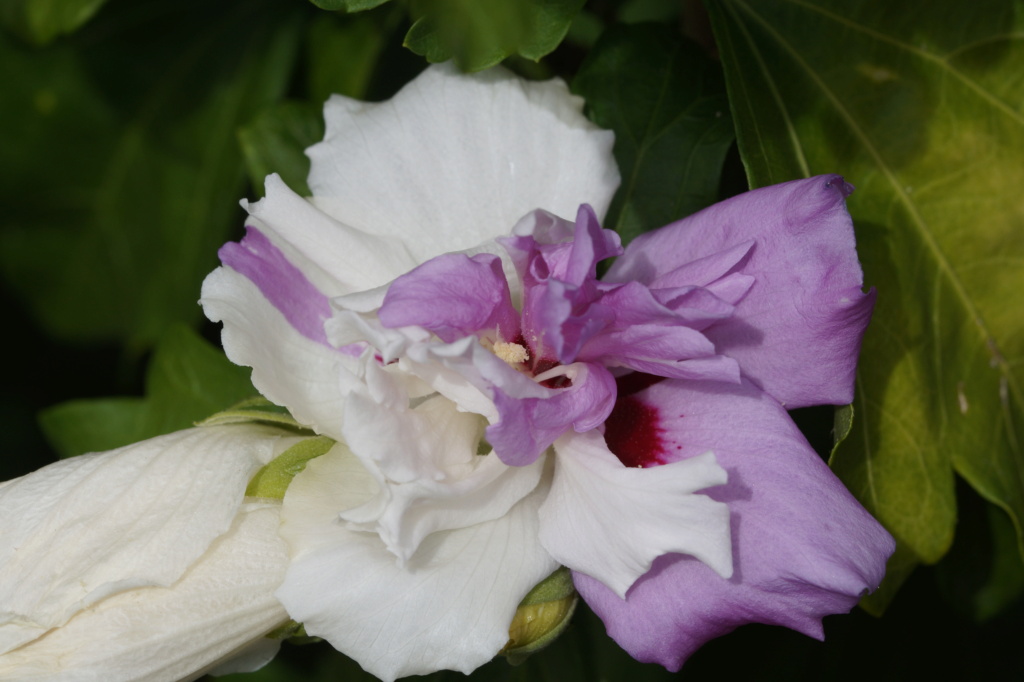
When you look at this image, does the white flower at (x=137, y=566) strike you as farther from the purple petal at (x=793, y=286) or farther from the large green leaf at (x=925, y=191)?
the large green leaf at (x=925, y=191)

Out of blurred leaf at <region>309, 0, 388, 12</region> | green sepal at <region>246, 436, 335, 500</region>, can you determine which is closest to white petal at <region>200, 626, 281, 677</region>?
green sepal at <region>246, 436, 335, 500</region>

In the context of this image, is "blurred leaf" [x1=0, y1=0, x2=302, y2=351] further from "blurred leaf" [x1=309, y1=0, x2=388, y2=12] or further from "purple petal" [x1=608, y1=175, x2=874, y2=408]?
"purple petal" [x1=608, y1=175, x2=874, y2=408]

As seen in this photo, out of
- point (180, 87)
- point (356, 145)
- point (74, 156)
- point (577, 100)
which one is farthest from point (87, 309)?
point (577, 100)

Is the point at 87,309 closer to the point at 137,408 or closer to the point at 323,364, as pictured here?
the point at 137,408

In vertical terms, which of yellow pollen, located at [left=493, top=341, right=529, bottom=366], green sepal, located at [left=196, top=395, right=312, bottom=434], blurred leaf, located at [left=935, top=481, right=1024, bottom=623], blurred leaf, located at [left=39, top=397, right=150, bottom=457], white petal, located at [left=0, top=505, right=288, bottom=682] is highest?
yellow pollen, located at [left=493, top=341, right=529, bottom=366]

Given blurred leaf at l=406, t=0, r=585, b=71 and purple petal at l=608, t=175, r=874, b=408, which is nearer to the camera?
blurred leaf at l=406, t=0, r=585, b=71
